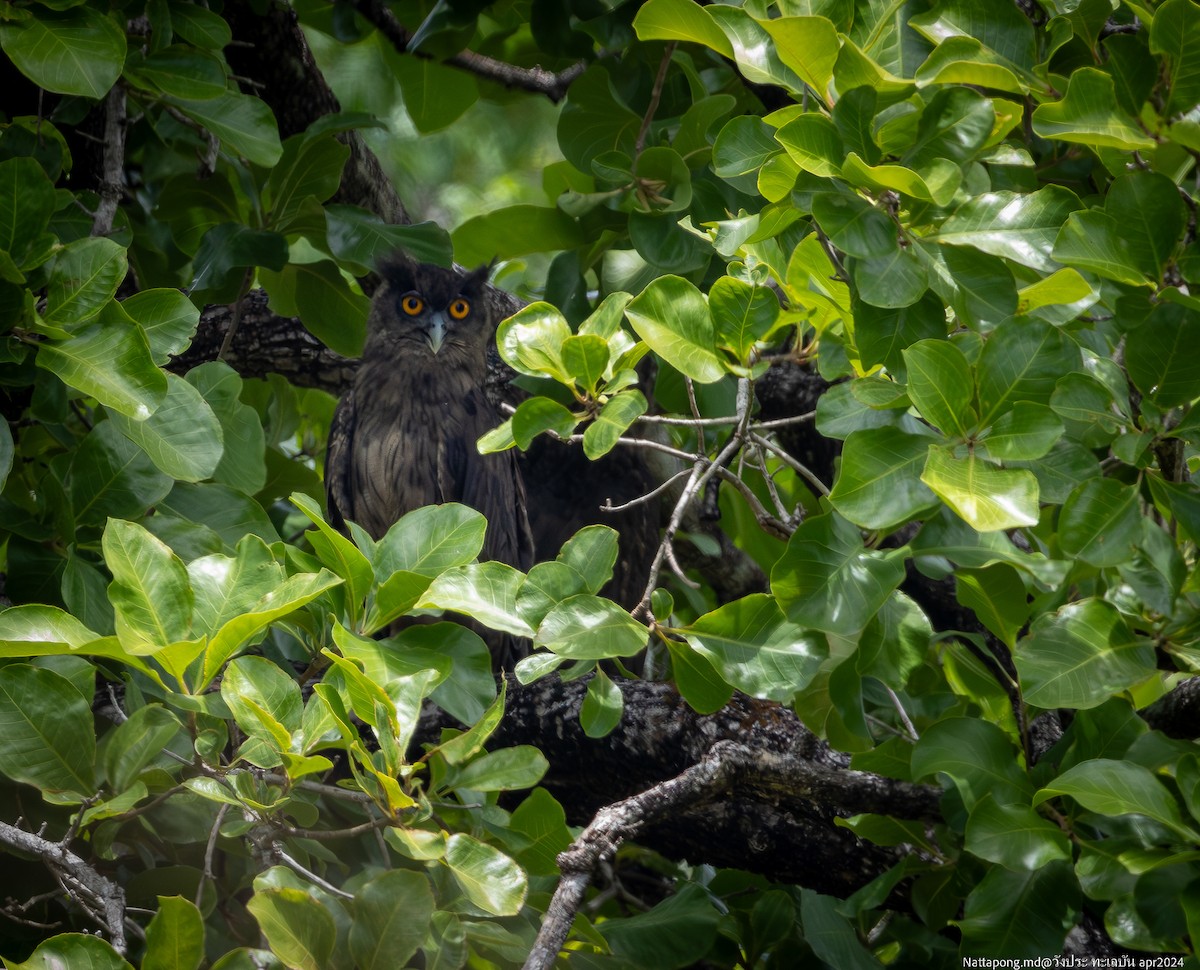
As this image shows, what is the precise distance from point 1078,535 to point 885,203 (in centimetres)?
43

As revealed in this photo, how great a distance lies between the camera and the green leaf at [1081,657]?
49.6 inches

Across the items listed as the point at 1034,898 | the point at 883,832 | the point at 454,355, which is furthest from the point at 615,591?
the point at 1034,898

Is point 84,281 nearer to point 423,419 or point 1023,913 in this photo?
point 1023,913

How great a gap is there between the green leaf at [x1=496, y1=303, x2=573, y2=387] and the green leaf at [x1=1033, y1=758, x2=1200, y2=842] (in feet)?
2.54

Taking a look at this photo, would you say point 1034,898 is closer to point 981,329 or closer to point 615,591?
point 981,329

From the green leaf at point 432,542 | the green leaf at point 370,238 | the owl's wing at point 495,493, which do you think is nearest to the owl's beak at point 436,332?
the owl's wing at point 495,493

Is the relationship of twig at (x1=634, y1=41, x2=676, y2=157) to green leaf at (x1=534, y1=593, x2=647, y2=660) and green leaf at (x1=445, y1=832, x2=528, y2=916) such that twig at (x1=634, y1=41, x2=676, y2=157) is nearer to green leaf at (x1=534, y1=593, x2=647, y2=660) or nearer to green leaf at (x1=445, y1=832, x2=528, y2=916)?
green leaf at (x1=534, y1=593, x2=647, y2=660)

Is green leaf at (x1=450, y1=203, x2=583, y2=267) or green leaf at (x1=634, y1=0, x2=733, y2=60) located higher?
green leaf at (x1=634, y1=0, x2=733, y2=60)

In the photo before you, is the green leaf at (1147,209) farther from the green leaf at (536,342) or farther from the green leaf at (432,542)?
the green leaf at (432,542)

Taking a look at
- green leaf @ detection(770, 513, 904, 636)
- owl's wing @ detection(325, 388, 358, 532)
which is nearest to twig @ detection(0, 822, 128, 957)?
green leaf @ detection(770, 513, 904, 636)

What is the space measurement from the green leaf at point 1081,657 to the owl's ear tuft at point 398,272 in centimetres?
277

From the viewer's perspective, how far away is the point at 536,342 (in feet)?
4.75

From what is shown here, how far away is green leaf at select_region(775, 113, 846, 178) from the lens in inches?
47.5

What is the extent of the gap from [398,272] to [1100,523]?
9.45ft
